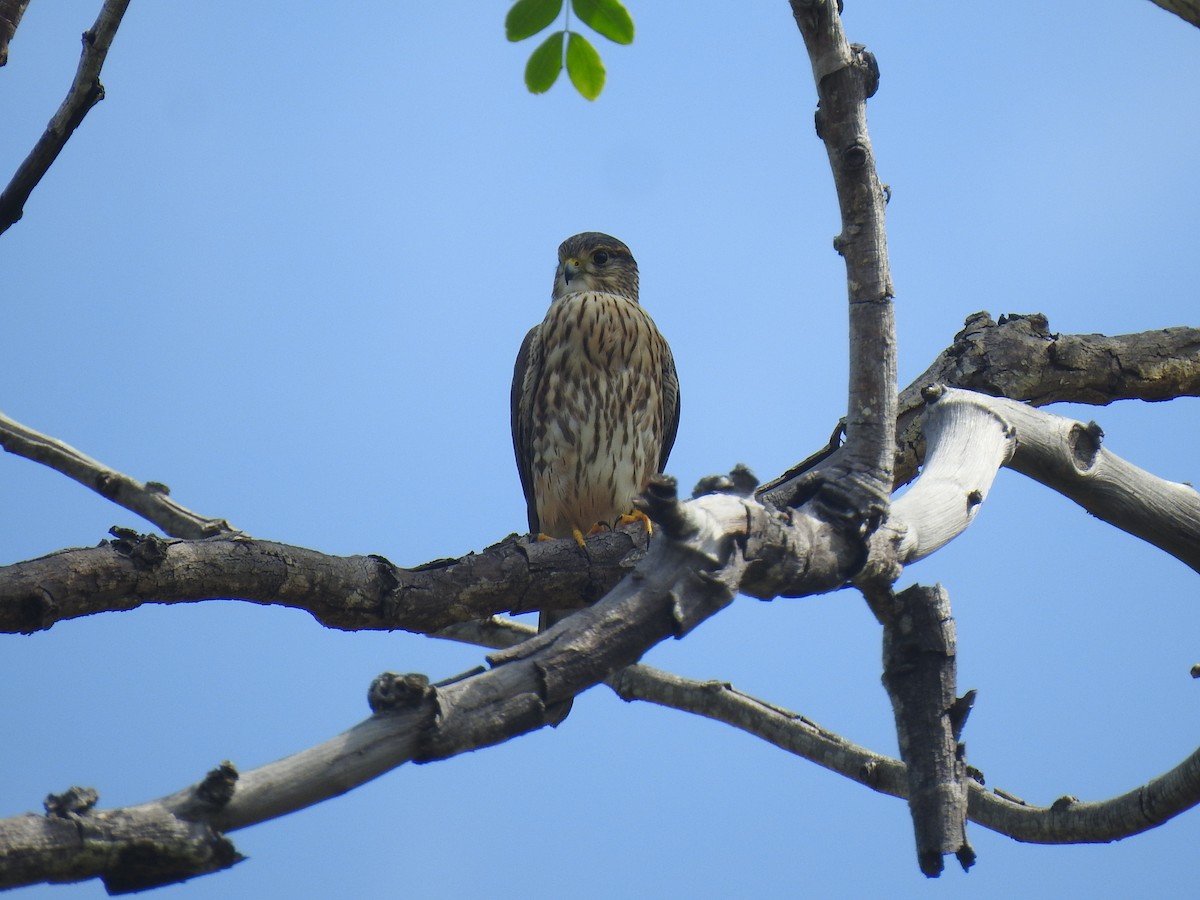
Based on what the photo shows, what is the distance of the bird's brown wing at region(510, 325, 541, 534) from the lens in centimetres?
547

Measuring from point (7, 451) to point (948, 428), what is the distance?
2726mm

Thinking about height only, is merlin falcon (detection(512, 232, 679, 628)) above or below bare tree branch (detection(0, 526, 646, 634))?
above

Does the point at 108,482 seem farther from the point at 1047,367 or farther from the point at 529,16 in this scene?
the point at 1047,367

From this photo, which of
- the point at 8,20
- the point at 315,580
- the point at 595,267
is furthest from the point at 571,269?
the point at 8,20

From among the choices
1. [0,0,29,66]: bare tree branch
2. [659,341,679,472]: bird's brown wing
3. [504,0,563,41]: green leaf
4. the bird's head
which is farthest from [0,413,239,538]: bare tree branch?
the bird's head

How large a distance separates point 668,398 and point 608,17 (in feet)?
11.6

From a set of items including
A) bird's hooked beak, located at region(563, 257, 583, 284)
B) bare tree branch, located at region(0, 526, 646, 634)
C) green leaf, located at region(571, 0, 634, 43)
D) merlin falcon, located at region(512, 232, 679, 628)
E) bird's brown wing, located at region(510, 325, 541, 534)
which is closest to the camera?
green leaf, located at region(571, 0, 634, 43)

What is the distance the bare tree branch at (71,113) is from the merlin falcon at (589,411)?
2.99 m

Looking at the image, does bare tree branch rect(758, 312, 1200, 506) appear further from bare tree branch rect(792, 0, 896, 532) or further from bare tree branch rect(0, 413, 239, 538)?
bare tree branch rect(0, 413, 239, 538)

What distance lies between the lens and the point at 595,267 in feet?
20.0

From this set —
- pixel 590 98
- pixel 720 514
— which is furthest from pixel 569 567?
pixel 720 514

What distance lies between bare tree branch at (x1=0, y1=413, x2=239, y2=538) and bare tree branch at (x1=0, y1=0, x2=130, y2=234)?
49.0 inches

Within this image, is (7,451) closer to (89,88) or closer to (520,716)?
(89,88)

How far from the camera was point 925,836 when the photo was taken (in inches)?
81.7
